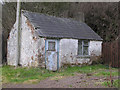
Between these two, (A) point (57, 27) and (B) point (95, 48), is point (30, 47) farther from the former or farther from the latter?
(B) point (95, 48)

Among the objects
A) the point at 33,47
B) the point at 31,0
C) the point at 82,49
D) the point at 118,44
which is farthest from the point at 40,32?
the point at 31,0

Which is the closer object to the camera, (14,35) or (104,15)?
(14,35)

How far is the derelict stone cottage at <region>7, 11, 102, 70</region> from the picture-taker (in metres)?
12.3

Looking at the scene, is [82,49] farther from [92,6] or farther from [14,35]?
[92,6]

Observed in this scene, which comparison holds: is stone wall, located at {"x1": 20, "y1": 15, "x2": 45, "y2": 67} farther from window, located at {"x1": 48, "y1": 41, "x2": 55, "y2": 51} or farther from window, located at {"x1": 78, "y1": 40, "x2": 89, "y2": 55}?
window, located at {"x1": 78, "y1": 40, "x2": 89, "y2": 55}

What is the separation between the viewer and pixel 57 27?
14430 millimetres

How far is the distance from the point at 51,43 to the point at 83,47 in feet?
11.8

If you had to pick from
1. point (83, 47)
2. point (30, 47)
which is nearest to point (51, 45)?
point (30, 47)

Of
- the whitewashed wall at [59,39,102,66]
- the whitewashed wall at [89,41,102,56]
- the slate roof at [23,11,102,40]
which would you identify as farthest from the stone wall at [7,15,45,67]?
the whitewashed wall at [89,41,102,56]

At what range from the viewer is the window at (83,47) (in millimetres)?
14923

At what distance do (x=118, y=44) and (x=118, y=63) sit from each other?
1.64m

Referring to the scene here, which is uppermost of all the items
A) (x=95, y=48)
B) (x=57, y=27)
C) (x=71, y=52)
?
(x=57, y=27)

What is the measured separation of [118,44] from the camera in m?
14.1

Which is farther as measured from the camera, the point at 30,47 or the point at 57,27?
the point at 57,27
